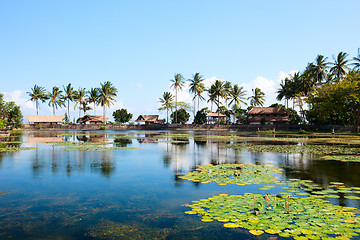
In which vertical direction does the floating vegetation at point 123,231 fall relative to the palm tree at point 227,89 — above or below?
below

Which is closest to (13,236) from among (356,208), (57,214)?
(57,214)

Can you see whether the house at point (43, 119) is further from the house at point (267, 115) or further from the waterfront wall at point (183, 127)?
the house at point (267, 115)

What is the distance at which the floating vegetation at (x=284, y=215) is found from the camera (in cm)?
518

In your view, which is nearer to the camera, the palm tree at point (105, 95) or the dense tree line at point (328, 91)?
the dense tree line at point (328, 91)

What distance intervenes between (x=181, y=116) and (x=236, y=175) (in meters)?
85.6

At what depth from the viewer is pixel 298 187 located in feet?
28.8

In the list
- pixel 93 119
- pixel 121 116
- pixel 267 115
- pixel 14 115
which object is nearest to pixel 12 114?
pixel 14 115

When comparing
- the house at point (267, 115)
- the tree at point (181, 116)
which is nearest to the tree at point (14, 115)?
the tree at point (181, 116)

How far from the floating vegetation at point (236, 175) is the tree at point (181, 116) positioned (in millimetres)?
83263

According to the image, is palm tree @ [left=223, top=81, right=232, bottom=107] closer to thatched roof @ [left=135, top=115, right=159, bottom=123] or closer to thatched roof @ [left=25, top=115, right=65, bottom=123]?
thatched roof @ [left=135, top=115, right=159, bottom=123]

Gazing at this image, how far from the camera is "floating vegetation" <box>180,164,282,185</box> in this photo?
985cm

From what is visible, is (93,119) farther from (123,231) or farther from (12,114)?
(123,231)

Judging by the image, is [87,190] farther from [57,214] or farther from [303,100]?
[303,100]

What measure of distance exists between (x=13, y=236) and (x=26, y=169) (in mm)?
8317
